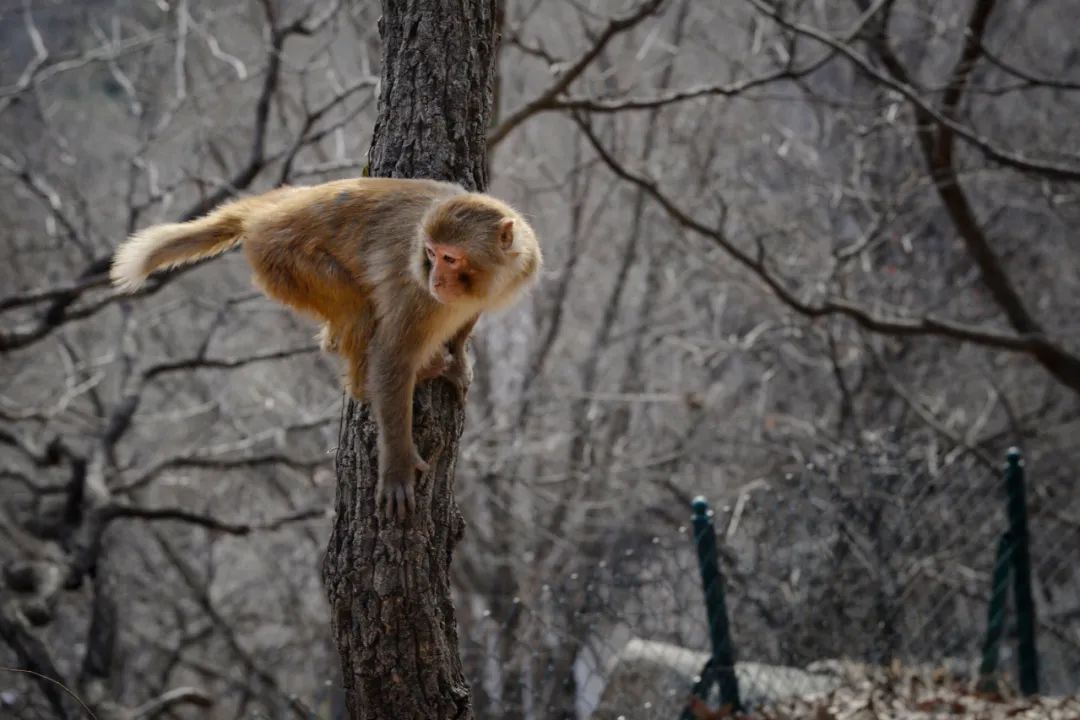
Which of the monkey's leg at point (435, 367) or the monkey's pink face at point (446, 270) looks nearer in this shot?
the monkey's pink face at point (446, 270)

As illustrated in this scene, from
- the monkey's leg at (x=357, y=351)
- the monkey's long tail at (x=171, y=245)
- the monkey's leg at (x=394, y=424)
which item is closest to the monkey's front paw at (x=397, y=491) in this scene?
the monkey's leg at (x=394, y=424)

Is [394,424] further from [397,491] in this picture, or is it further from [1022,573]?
[1022,573]

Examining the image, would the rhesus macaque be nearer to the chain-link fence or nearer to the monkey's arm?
the monkey's arm

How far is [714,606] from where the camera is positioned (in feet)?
16.1

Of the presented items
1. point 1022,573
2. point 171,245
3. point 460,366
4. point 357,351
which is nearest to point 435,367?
point 460,366

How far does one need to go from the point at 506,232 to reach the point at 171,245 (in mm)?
1171

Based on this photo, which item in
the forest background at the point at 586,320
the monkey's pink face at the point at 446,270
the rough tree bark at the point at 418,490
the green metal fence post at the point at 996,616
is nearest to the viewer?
the rough tree bark at the point at 418,490

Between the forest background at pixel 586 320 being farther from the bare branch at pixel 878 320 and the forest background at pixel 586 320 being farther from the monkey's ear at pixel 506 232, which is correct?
the monkey's ear at pixel 506 232

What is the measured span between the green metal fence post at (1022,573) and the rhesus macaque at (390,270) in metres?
3.45

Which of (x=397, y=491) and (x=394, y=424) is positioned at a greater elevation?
(x=394, y=424)

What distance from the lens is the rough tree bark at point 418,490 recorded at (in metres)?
3.05

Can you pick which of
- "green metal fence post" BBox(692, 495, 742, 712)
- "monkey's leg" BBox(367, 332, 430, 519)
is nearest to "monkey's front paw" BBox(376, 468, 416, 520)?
"monkey's leg" BBox(367, 332, 430, 519)

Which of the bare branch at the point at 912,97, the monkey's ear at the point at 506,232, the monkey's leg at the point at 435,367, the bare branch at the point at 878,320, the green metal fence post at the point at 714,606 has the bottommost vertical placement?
the green metal fence post at the point at 714,606

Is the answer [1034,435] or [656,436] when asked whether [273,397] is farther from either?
[1034,435]
